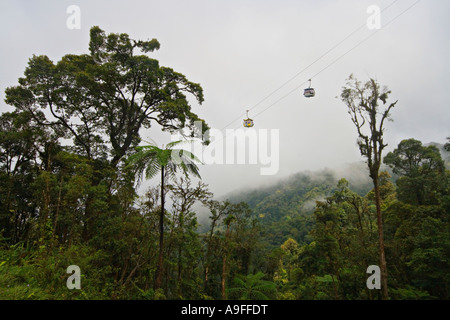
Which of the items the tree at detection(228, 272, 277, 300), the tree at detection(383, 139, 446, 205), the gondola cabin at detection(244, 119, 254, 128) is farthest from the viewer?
the tree at detection(383, 139, 446, 205)

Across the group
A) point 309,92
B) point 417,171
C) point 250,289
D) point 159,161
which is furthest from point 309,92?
point 417,171

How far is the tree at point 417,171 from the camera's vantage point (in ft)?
58.1

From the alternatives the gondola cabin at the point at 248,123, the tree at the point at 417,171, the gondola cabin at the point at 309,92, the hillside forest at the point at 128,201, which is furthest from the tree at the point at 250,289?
the tree at the point at 417,171

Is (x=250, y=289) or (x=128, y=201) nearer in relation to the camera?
(x=128, y=201)

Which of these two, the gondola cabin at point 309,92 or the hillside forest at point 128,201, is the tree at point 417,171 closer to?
the hillside forest at point 128,201

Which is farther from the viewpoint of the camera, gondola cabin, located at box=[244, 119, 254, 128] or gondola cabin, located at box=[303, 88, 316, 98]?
gondola cabin, located at box=[244, 119, 254, 128]

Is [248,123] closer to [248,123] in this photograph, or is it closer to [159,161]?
[248,123]

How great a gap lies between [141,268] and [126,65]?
980 centimetres

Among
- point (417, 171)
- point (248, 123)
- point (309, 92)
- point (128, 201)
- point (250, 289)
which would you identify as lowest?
point (250, 289)

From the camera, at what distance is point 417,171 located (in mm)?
20422

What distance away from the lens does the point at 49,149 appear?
1089 cm

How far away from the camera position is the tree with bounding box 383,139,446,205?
1770 cm

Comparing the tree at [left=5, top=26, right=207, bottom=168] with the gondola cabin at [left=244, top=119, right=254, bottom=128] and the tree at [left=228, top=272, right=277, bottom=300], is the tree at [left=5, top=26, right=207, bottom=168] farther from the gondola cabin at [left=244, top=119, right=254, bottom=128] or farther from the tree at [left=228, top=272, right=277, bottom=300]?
the tree at [left=228, top=272, right=277, bottom=300]

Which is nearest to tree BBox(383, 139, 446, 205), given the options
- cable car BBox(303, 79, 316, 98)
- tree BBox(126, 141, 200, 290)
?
cable car BBox(303, 79, 316, 98)
